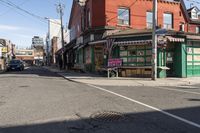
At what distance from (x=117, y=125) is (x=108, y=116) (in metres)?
1.11

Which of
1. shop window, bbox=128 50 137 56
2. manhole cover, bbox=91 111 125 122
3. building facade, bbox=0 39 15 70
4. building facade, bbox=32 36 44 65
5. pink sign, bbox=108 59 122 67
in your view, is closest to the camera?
manhole cover, bbox=91 111 125 122

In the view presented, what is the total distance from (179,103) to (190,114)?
217 cm

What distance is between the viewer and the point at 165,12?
33.4 metres

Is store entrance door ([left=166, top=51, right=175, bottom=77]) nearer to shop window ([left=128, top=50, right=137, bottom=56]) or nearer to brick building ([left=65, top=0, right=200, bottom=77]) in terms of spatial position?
brick building ([left=65, top=0, right=200, bottom=77])

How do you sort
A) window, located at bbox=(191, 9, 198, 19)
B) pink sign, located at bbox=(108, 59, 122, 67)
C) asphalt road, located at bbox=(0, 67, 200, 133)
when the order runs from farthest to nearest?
window, located at bbox=(191, 9, 198, 19) → pink sign, located at bbox=(108, 59, 122, 67) → asphalt road, located at bbox=(0, 67, 200, 133)

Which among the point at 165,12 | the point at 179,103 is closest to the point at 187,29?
the point at 165,12

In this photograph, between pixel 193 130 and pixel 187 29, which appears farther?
pixel 187 29

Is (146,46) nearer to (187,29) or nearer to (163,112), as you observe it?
(187,29)

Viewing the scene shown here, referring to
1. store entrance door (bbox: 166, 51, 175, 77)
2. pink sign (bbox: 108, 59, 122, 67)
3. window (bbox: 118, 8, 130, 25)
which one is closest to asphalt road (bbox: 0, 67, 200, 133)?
pink sign (bbox: 108, 59, 122, 67)

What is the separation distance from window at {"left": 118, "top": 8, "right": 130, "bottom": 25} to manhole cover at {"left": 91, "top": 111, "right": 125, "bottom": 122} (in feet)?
72.5

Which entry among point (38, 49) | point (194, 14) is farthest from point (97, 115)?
point (38, 49)

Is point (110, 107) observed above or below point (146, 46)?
below

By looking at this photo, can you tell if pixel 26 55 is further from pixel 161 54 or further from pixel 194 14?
pixel 161 54

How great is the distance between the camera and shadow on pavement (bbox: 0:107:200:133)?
7434 mm
